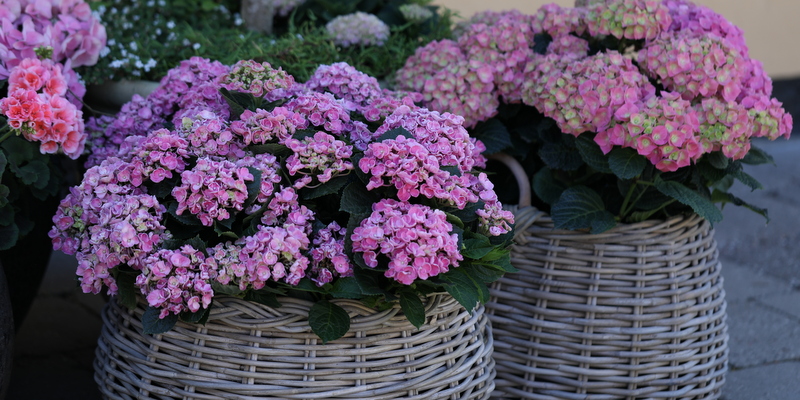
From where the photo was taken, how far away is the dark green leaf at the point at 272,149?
4.04 ft

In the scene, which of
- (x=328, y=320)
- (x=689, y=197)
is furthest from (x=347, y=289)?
(x=689, y=197)

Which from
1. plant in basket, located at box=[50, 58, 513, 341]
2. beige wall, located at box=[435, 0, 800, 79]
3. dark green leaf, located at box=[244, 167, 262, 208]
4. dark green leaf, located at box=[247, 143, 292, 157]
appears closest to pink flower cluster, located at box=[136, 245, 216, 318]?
plant in basket, located at box=[50, 58, 513, 341]

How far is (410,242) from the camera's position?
41.9 inches

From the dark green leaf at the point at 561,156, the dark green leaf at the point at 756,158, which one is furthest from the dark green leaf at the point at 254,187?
the dark green leaf at the point at 756,158

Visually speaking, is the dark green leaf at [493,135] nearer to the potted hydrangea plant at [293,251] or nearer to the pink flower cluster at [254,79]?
the potted hydrangea plant at [293,251]

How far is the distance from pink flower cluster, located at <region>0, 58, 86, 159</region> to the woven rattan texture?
88 cm

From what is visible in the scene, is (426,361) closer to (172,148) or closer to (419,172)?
(419,172)

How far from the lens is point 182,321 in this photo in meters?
1.18

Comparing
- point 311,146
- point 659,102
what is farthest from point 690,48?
point 311,146

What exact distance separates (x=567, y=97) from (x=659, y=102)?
18 centimetres

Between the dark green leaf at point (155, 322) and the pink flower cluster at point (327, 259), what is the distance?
0.71 ft

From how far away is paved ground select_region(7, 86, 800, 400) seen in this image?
76.7 inches

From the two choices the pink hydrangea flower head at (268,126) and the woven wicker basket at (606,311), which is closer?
→ the pink hydrangea flower head at (268,126)

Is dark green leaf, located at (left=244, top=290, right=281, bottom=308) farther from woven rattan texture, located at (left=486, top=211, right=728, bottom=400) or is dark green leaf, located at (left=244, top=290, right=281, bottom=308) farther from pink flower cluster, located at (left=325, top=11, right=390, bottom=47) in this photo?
pink flower cluster, located at (left=325, top=11, right=390, bottom=47)
